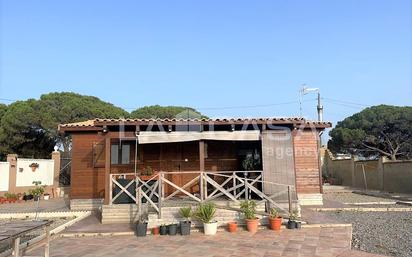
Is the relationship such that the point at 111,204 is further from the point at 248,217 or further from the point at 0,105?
the point at 0,105

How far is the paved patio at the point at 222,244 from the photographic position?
248 inches

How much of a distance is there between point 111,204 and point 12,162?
8.17 metres

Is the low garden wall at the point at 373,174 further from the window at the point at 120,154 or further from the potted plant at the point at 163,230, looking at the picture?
the potted plant at the point at 163,230

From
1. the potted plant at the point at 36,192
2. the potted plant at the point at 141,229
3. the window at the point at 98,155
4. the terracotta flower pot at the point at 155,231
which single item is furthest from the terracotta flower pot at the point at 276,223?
the potted plant at the point at 36,192

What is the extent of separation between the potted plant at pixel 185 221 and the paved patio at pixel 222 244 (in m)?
0.20

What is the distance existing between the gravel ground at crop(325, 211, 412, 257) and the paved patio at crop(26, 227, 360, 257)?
0.31 metres

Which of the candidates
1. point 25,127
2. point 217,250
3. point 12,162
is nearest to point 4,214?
point 12,162

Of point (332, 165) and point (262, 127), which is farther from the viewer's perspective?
point (332, 165)

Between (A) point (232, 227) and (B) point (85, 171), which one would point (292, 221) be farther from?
(B) point (85, 171)

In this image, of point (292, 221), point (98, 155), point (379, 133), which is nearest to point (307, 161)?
point (292, 221)

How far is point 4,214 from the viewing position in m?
11.0

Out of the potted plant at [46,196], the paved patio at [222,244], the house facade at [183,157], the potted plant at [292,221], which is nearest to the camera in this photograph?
the paved patio at [222,244]

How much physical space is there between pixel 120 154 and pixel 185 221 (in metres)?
4.89

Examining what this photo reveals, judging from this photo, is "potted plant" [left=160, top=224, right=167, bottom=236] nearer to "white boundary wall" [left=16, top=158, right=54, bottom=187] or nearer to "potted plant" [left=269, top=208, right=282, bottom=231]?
"potted plant" [left=269, top=208, right=282, bottom=231]
